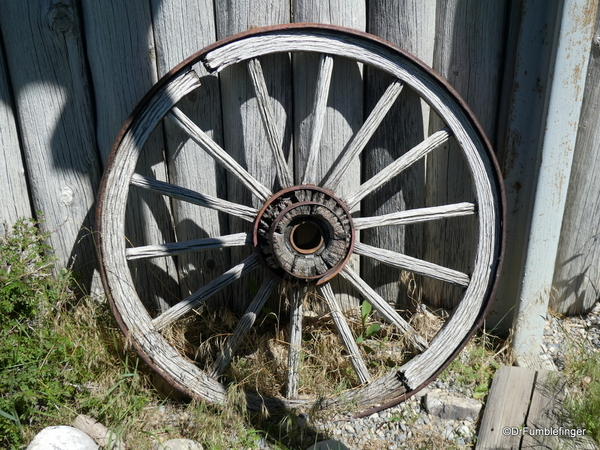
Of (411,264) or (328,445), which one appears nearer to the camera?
(328,445)

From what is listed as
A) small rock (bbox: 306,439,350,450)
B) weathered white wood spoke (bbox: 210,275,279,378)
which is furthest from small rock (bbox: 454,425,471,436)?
weathered white wood spoke (bbox: 210,275,279,378)

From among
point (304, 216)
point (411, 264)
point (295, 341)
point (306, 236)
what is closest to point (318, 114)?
point (304, 216)

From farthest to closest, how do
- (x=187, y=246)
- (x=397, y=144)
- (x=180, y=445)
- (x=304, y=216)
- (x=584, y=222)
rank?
(x=584, y=222) < (x=397, y=144) < (x=187, y=246) < (x=304, y=216) < (x=180, y=445)

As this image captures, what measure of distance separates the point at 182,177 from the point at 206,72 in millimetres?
516

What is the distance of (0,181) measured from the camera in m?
2.61

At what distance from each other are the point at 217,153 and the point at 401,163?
83cm

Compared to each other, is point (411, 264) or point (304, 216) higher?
point (304, 216)

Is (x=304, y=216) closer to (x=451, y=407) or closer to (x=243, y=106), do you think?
(x=243, y=106)

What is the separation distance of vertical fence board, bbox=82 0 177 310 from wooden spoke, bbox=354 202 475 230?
1024mm

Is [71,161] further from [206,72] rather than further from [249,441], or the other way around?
[249,441]

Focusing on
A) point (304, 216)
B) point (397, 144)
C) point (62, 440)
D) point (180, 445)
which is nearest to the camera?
point (62, 440)

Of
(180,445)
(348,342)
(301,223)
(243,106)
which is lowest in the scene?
(180,445)

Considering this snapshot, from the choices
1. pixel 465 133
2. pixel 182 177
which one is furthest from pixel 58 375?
pixel 465 133

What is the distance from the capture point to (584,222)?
2.71m
